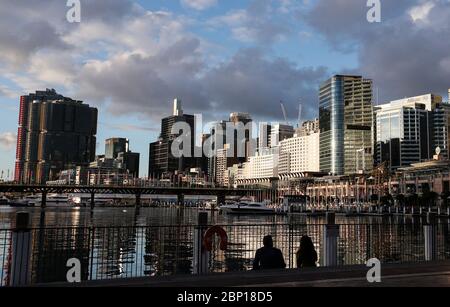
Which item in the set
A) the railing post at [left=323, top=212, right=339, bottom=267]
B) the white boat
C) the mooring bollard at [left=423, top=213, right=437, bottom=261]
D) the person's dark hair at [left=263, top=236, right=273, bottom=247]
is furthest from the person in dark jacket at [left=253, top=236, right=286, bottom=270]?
the white boat

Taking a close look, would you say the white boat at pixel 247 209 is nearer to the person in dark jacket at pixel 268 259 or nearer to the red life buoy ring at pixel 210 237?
the red life buoy ring at pixel 210 237

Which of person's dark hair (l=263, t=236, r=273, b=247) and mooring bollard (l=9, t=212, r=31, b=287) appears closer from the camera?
mooring bollard (l=9, t=212, r=31, b=287)

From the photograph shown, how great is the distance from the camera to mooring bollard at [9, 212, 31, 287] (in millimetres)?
12594

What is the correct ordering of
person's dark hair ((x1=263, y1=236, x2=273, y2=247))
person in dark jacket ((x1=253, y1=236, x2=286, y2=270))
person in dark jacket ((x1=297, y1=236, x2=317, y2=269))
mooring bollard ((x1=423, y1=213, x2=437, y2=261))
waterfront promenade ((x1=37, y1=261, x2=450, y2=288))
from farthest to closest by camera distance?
mooring bollard ((x1=423, y1=213, x2=437, y2=261)), person in dark jacket ((x1=297, y1=236, x2=317, y2=269)), person in dark jacket ((x1=253, y1=236, x2=286, y2=270)), person's dark hair ((x1=263, y1=236, x2=273, y2=247)), waterfront promenade ((x1=37, y1=261, x2=450, y2=288))

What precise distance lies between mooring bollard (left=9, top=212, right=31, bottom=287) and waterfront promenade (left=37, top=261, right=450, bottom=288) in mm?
1751

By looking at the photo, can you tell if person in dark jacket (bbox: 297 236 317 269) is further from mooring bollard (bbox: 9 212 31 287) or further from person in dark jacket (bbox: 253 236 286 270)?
mooring bollard (bbox: 9 212 31 287)

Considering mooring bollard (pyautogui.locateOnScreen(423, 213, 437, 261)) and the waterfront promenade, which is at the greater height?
mooring bollard (pyautogui.locateOnScreen(423, 213, 437, 261))

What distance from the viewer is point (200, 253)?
15.0m

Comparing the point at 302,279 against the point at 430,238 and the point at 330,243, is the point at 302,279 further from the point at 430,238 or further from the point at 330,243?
the point at 430,238

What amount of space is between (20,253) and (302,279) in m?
7.71

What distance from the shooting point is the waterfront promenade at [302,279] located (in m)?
11.6

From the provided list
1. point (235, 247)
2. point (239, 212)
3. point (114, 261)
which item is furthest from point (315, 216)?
point (114, 261)

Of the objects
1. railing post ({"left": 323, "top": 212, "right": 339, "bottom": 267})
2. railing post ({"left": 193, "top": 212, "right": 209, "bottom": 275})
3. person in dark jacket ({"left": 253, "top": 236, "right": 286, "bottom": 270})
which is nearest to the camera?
person in dark jacket ({"left": 253, "top": 236, "right": 286, "bottom": 270})
